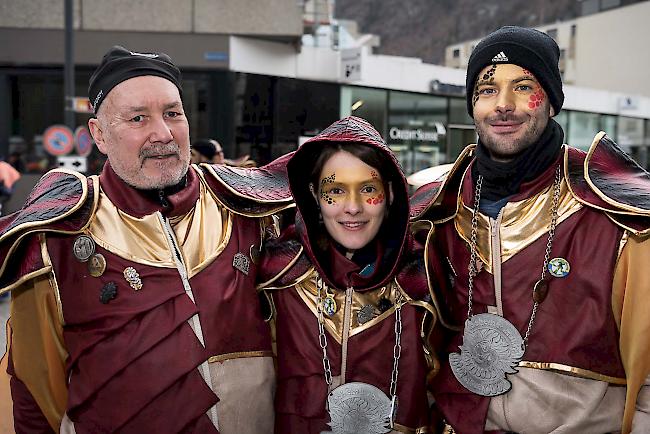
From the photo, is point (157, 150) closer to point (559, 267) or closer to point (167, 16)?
point (559, 267)

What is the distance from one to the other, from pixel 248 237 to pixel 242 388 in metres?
0.56

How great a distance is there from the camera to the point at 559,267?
234cm

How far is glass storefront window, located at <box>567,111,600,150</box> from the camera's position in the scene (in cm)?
2386

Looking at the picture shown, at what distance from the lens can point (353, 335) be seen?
248 cm

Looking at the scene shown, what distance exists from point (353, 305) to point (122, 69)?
120 cm

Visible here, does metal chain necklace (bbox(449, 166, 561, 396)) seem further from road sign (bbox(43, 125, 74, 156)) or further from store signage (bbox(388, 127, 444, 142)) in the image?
→ store signage (bbox(388, 127, 444, 142))

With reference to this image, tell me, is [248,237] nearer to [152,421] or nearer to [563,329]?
[152,421]

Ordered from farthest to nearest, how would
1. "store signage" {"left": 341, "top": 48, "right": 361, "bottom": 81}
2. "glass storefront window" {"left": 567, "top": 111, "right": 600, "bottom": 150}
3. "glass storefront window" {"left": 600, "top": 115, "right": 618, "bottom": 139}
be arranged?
"glass storefront window" {"left": 600, "top": 115, "right": 618, "bottom": 139} < "glass storefront window" {"left": 567, "top": 111, "right": 600, "bottom": 150} < "store signage" {"left": 341, "top": 48, "right": 361, "bottom": 81}

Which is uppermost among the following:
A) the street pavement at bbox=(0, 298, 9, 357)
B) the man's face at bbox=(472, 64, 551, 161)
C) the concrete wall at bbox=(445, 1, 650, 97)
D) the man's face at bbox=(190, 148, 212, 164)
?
the concrete wall at bbox=(445, 1, 650, 97)

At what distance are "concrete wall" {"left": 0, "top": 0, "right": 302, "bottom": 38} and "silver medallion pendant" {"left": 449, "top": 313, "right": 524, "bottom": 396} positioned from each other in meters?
11.5

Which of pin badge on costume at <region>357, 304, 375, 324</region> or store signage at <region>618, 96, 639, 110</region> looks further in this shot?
store signage at <region>618, 96, 639, 110</region>

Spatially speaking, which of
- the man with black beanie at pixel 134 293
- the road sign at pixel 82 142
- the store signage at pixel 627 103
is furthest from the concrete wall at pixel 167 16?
the store signage at pixel 627 103

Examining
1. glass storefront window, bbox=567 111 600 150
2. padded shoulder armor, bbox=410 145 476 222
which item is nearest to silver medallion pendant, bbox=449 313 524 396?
padded shoulder armor, bbox=410 145 476 222

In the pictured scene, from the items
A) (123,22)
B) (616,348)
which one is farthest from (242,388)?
(123,22)
